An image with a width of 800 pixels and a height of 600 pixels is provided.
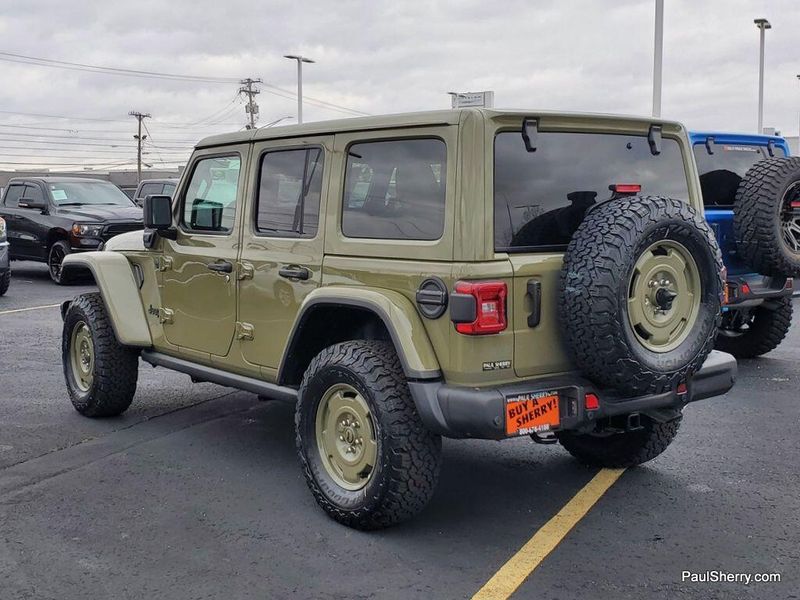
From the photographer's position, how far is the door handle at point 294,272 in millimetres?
4492

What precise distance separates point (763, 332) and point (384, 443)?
5.40 metres

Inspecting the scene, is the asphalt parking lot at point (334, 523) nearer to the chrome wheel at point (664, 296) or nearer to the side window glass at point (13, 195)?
the chrome wheel at point (664, 296)

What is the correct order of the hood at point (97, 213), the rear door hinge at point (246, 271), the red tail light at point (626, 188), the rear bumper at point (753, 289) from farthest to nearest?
the hood at point (97, 213)
the rear bumper at point (753, 289)
the rear door hinge at point (246, 271)
the red tail light at point (626, 188)

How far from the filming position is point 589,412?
391 centimetres

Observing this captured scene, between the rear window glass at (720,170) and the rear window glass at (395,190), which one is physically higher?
the rear window glass at (720,170)

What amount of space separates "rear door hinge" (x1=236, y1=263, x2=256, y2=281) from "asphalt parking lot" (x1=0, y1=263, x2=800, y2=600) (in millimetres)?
1117

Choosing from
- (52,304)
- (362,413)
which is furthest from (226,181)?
(52,304)

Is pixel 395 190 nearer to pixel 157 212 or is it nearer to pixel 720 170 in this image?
pixel 157 212

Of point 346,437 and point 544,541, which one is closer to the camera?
point 544,541

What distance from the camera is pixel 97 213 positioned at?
1477 centimetres

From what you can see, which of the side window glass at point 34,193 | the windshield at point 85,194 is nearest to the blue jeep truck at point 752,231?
the windshield at point 85,194

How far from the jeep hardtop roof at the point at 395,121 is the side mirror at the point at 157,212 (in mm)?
562

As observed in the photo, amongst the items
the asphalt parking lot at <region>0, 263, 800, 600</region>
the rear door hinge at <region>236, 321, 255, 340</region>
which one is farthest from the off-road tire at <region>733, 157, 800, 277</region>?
the rear door hinge at <region>236, 321, 255, 340</region>

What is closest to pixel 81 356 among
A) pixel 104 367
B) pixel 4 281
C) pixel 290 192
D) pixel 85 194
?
pixel 104 367
